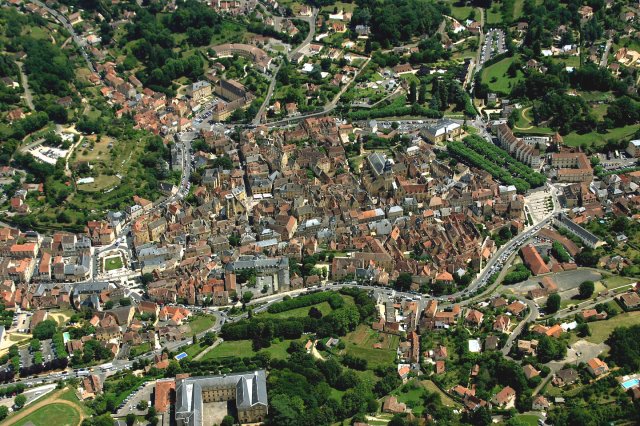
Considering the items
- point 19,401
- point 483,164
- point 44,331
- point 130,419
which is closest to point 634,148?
point 483,164

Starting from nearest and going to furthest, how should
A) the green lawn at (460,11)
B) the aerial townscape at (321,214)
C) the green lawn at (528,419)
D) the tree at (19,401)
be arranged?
the green lawn at (528,419)
the tree at (19,401)
the aerial townscape at (321,214)
the green lawn at (460,11)

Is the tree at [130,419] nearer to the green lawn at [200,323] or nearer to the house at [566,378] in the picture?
the green lawn at [200,323]

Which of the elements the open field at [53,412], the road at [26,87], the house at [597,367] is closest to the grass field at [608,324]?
the house at [597,367]

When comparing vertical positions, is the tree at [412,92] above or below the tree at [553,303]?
above

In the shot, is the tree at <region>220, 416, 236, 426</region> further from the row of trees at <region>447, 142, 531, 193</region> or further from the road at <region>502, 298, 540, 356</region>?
Answer: the row of trees at <region>447, 142, 531, 193</region>

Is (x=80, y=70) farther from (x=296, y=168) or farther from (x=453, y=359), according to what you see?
(x=453, y=359)
